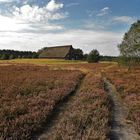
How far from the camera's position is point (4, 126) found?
31.3 ft

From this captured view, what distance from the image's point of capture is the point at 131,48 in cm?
5253

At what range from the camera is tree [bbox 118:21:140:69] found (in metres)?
52.2

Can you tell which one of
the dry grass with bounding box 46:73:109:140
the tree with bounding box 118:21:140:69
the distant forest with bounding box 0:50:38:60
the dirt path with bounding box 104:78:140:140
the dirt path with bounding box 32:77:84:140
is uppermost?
the tree with bounding box 118:21:140:69

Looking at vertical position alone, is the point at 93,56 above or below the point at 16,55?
above

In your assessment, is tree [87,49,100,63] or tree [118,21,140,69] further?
tree [87,49,100,63]

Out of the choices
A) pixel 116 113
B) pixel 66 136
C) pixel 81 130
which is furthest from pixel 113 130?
pixel 116 113

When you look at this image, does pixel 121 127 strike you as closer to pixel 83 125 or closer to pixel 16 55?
pixel 83 125

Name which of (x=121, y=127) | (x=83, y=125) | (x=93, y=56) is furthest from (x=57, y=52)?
(x=83, y=125)

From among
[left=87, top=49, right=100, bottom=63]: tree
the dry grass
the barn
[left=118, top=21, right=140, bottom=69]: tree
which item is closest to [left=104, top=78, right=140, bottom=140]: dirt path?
the dry grass

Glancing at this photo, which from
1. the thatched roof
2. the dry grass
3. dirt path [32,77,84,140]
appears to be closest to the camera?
the dry grass

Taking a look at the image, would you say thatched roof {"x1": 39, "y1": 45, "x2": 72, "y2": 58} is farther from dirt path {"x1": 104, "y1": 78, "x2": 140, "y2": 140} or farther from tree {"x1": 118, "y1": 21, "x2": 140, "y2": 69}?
dirt path {"x1": 104, "y1": 78, "x2": 140, "y2": 140}

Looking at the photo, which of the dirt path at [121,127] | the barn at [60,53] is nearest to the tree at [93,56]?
the barn at [60,53]

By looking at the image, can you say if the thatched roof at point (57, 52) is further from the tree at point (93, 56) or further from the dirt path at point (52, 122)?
the dirt path at point (52, 122)

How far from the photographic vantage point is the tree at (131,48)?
5216 cm
